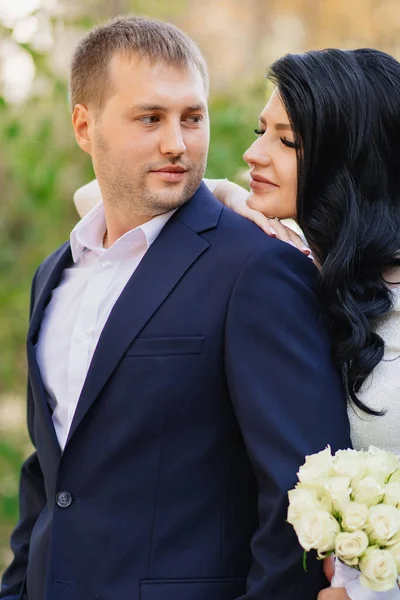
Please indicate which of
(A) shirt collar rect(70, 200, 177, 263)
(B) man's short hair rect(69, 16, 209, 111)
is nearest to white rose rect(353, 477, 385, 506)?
(A) shirt collar rect(70, 200, 177, 263)

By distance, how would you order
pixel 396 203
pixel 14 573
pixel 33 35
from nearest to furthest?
pixel 396 203, pixel 14 573, pixel 33 35

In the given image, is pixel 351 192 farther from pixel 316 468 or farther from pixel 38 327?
pixel 38 327

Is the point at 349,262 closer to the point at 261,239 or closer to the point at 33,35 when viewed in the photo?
the point at 261,239

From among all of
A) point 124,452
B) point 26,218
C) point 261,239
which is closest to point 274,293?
point 261,239

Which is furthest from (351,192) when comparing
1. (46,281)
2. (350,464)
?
(46,281)

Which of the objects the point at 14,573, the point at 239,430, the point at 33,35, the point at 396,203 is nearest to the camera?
the point at 239,430

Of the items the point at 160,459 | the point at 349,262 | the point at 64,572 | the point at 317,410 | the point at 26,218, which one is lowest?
the point at 26,218

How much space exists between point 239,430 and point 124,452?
31 centimetres

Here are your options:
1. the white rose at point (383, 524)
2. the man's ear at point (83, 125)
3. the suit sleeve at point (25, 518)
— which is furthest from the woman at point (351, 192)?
the suit sleeve at point (25, 518)

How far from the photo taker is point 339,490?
7.33 feet

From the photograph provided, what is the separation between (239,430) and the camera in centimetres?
263

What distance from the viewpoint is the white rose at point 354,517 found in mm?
2207

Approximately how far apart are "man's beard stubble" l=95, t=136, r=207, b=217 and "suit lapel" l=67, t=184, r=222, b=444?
8 cm

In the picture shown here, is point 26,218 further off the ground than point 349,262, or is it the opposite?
point 349,262
